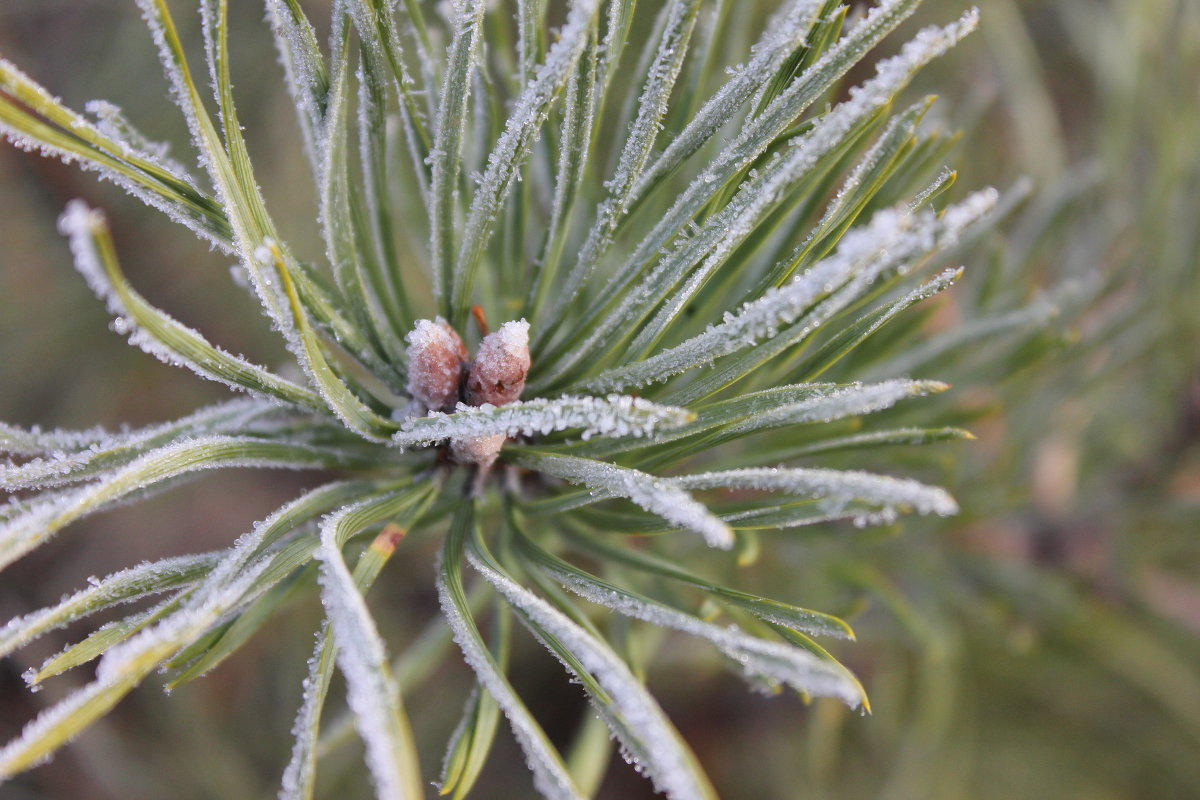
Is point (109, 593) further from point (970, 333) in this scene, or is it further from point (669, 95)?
point (970, 333)

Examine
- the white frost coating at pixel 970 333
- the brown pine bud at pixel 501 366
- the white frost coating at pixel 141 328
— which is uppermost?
the white frost coating at pixel 141 328

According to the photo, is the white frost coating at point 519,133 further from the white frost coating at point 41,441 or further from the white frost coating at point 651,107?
the white frost coating at point 41,441

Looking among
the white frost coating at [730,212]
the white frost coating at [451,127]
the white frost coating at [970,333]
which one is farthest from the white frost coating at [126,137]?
the white frost coating at [970,333]

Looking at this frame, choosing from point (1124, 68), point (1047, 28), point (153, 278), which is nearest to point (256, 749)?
point (153, 278)

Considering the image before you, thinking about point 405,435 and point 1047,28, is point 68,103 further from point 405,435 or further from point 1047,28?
point 1047,28

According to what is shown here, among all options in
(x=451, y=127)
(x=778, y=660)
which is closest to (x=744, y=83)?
(x=451, y=127)

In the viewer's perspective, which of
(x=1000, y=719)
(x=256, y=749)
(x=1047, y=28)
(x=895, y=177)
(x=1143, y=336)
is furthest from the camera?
(x=1047, y=28)
